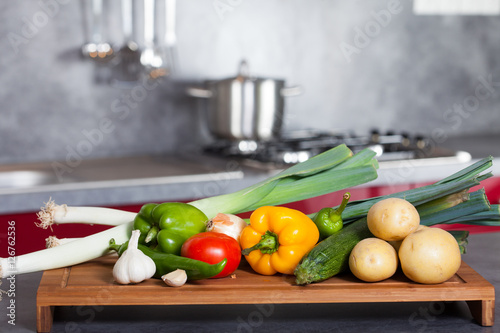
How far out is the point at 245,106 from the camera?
2.29 m

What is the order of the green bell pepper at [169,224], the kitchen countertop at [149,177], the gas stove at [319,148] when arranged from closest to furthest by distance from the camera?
the green bell pepper at [169,224] < the kitchen countertop at [149,177] < the gas stove at [319,148]

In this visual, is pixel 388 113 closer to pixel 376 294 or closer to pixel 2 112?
pixel 2 112

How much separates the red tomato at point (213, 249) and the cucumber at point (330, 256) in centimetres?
9

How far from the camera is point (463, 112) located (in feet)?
9.71

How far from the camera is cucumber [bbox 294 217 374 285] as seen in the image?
2.68 ft

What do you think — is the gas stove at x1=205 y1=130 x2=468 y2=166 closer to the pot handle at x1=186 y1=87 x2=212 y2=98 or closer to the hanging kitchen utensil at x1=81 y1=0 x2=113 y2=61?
the pot handle at x1=186 y1=87 x2=212 y2=98

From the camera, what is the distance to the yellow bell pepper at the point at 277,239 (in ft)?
2.86

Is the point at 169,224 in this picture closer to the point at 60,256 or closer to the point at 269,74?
the point at 60,256

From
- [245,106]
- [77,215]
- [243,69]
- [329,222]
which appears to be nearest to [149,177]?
[245,106]

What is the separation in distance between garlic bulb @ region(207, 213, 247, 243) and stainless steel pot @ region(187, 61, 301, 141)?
135 cm

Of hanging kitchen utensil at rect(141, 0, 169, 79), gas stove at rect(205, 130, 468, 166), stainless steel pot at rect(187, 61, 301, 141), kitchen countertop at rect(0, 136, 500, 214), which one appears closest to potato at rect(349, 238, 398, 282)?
kitchen countertop at rect(0, 136, 500, 214)

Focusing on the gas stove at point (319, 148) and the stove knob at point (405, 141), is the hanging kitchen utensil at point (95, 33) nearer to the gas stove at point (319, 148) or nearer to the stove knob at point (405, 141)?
the gas stove at point (319, 148)

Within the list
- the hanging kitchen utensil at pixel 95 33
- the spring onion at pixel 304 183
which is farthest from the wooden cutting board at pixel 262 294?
the hanging kitchen utensil at pixel 95 33

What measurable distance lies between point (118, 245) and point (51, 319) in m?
0.15
